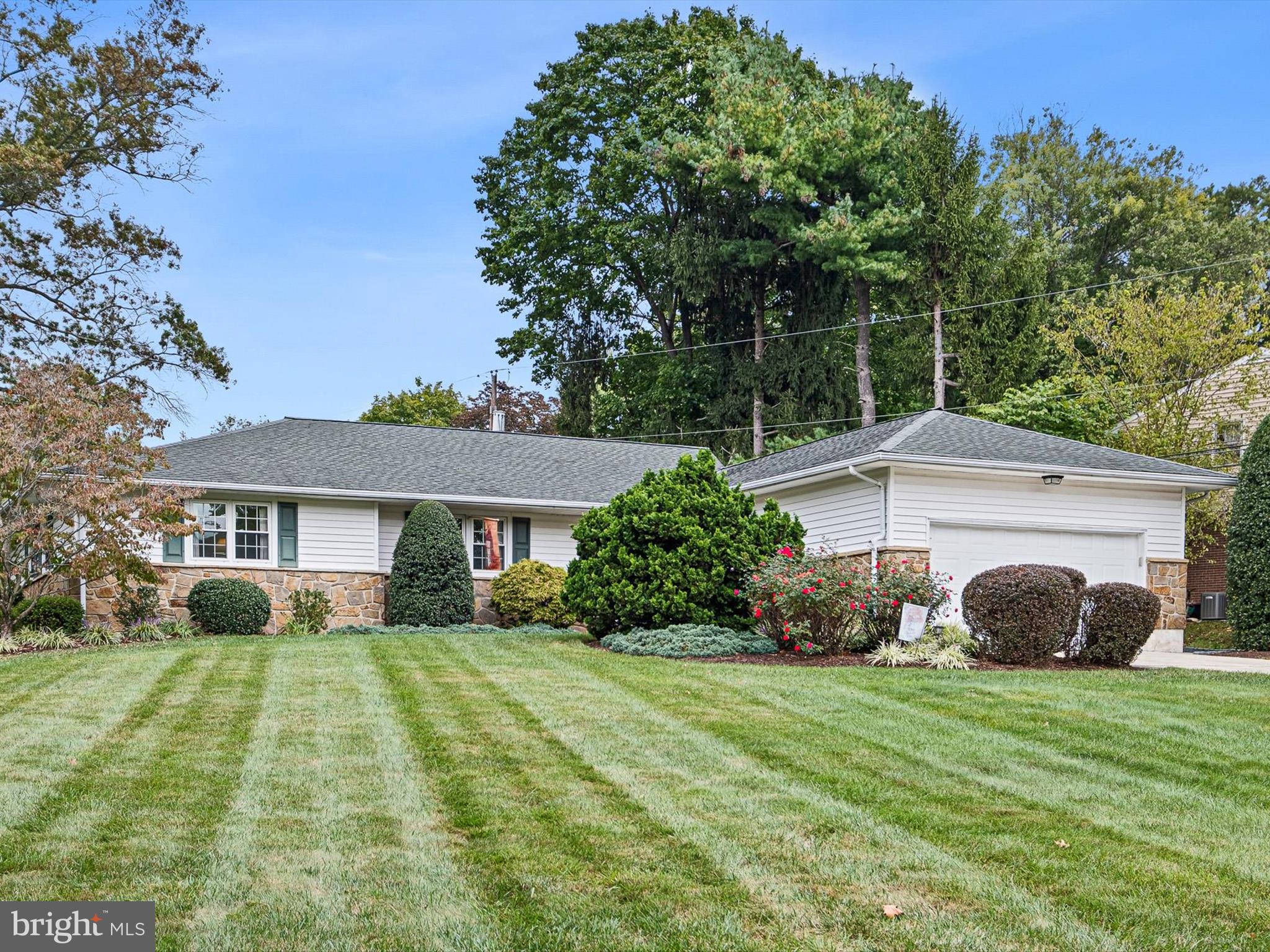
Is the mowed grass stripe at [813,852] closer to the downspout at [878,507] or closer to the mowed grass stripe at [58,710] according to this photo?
the mowed grass stripe at [58,710]

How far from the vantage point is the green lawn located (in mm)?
4566

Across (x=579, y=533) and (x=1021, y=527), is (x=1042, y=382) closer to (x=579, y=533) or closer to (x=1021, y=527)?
(x=1021, y=527)

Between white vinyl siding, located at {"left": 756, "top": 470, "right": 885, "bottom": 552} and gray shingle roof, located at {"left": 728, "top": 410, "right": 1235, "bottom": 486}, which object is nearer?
gray shingle roof, located at {"left": 728, "top": 410, "right": 1235, "bottom": 486}

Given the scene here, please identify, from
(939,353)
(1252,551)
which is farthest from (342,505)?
(939,353)

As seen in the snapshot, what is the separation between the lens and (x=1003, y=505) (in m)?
17.2

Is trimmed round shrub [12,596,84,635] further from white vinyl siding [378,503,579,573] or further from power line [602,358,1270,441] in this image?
power line [602,358,1270,441]

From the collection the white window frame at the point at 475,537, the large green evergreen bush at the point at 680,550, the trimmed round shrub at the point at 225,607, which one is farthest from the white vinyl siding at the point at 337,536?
the large green evergreen bush at the point at 680,550

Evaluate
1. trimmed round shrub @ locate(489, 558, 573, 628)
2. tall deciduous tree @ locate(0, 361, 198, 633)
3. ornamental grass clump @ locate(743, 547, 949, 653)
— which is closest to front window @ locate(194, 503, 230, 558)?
tall deciduous tree @ locate(0, 361, 198, 633)

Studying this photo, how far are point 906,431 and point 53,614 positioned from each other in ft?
43.4

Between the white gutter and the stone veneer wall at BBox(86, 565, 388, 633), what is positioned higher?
the white gutter

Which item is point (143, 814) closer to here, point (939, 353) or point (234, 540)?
point (234, 540)

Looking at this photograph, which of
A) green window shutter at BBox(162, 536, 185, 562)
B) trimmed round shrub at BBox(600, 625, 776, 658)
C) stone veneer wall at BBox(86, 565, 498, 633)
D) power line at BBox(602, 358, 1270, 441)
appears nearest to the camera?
trimmed round shrub at BBox(600, 625, 776, 658)

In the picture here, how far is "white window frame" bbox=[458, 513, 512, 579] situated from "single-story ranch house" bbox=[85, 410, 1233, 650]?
0.03m

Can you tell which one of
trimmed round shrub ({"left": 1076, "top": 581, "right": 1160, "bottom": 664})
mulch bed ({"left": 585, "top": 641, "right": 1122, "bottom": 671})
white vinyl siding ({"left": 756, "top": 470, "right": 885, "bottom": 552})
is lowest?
mulch bed ({"left": 585, "top": 641, "right": 1122, "bottom": 671})
